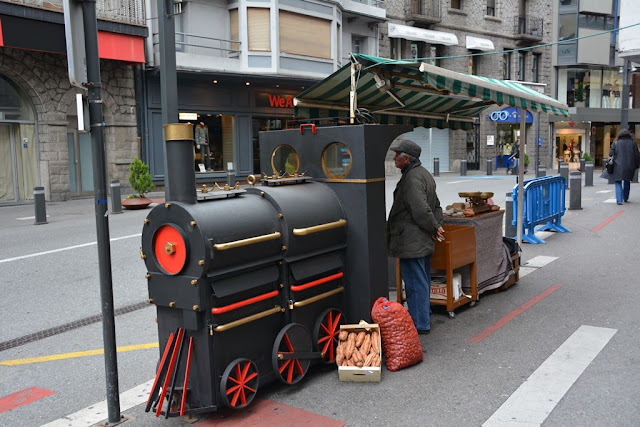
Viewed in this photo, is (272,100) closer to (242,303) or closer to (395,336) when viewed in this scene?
(395,336)

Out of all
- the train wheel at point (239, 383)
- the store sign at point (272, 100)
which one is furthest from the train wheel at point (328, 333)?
the store sign at point (272, 100)

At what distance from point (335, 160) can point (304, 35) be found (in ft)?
68.2

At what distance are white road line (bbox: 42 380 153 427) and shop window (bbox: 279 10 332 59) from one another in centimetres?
2075

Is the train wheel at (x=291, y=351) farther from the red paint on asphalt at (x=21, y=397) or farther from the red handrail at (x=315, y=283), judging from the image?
the red paint on asphalt at (x=21, y=397)

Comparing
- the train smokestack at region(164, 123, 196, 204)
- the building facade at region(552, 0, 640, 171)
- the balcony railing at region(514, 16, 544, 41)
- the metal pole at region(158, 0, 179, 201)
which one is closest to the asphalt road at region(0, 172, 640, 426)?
the train smokestack at region(164, 123, 196, 204)

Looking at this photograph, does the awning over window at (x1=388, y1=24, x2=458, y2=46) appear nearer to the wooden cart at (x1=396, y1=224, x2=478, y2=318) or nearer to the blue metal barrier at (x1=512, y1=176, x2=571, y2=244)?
the blue metal barrier at (x1=512, y1=176, x2=571, y2=244)

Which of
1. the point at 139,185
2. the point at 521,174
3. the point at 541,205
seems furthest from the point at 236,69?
the point at 521,174

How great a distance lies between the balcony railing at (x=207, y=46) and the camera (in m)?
22.7

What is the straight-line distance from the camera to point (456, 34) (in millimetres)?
35531

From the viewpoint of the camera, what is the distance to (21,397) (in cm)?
471

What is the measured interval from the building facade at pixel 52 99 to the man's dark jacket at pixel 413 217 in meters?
15.6

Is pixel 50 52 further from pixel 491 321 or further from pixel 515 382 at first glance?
pixel 515 382

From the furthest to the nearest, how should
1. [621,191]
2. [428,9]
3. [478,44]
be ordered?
[478,44] < [428,9] < [621,191]

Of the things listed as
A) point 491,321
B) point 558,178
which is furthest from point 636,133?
point 491,321
